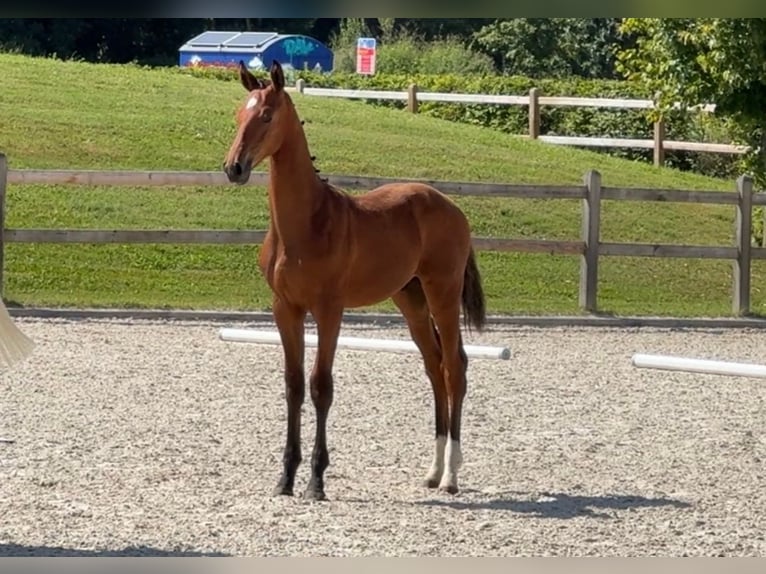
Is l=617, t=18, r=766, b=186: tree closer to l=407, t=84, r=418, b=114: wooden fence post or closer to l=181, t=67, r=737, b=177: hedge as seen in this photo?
l=181, t=67, r=737, b=177: hedge

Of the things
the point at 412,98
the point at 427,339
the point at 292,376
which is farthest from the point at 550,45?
the point at 292,376

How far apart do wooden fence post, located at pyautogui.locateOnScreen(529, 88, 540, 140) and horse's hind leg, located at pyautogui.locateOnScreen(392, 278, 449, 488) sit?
20.0 meters

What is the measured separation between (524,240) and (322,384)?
7.80 metres

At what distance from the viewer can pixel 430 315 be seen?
6.46 meters

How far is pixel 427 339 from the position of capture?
6.46 metres

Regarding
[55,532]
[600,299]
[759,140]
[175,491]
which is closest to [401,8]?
[55,532]

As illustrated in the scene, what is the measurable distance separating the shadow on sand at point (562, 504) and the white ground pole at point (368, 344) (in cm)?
373

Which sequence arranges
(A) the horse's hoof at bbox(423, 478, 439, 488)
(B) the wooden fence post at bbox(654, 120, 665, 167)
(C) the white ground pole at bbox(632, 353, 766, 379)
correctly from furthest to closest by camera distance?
(B) the wooden fence post at bbox(654, 120, 665, 167) < (C) the white ground pole at bbox(632, 353, 766, 379) < (A) the horse's hoof at bbox(423, 478, 439, 488)

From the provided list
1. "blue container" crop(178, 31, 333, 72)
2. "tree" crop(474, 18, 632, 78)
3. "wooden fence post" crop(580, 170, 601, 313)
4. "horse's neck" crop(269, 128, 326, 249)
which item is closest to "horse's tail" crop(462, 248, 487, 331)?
"horse's neck" crop(269, 128, 326, 249)

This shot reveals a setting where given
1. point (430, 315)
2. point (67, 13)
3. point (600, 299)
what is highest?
point (67, 13)

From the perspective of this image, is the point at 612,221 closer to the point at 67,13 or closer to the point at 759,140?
the point at 759,140

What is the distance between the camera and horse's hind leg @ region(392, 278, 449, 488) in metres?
6.40

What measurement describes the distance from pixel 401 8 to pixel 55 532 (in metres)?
3.98

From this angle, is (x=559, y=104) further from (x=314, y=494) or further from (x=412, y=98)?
(x=314, y=494)
